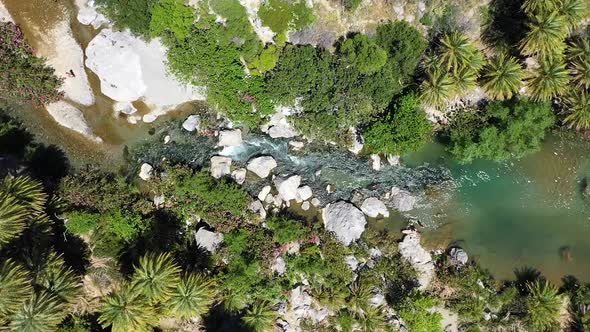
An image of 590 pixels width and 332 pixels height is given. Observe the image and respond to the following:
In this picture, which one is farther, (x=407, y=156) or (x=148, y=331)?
(x=407, y=156)

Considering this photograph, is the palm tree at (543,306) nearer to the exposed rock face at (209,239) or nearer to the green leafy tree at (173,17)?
the exposed rock face at (209,239)

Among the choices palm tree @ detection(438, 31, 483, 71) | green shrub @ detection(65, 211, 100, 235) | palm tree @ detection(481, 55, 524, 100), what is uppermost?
palm tree @ detection(438, 31, 483, 71)

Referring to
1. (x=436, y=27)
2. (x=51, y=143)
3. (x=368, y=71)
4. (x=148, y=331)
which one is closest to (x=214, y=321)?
(x=148, y=331)

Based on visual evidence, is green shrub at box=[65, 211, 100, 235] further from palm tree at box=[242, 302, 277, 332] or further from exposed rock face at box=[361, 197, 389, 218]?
exposed rock face at box=[361, 197, 389, 218]

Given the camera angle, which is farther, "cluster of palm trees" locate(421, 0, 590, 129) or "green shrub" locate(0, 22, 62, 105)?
"green shrub" locate(0, 22, 62, 105)

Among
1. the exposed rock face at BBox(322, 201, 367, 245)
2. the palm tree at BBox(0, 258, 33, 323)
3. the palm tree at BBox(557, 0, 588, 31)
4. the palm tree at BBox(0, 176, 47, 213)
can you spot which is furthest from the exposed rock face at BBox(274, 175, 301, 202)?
the palm tree at BBox(557, 0, 588, 31)

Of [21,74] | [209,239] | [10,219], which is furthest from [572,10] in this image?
[21,74]

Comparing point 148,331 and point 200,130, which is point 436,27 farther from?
point 148,331
